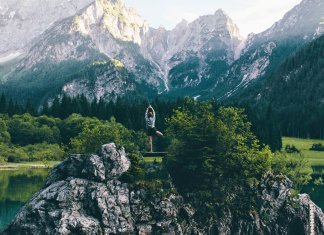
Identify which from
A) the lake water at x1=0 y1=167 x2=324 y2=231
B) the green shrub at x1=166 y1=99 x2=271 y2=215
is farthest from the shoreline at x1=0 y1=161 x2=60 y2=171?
the green shrub at x1=166 y1=99 x2=271 y2=215

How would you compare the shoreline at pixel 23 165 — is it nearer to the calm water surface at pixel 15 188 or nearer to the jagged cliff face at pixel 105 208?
the calm water surface at pixel 15 188

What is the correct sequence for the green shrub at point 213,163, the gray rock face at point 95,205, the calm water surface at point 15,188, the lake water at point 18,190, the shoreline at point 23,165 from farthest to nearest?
the shoreline at point 23,165 < the lake water at point 18,190 < the calm water surface at point 15,188 < the green shrub at point 213,163 < the gray rock face at point 95,205

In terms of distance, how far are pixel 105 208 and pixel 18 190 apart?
46950 mm

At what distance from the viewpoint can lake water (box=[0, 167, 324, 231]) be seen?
76812mm

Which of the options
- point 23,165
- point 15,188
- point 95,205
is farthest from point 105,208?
point 23,165

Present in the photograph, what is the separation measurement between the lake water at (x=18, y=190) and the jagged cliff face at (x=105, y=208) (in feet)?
60.9

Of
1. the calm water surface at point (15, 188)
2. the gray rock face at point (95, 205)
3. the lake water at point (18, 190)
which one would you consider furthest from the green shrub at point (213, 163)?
the calm water surface at point (15, 188)

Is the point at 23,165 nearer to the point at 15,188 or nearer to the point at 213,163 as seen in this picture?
the point at 15,188

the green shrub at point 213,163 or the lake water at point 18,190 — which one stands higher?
the green shrub at point 213,163

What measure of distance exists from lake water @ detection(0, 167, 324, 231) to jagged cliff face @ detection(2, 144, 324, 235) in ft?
60.9

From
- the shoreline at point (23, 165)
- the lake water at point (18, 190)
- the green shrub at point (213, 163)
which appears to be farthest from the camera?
the shoreline at point (23, 165)

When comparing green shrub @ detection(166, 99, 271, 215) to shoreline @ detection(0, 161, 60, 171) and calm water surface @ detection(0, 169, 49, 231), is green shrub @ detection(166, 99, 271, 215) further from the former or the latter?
shoreline @ detection(0, 161, 60, 171)

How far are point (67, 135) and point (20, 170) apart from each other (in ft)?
131

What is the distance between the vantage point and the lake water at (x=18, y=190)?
7681cm
